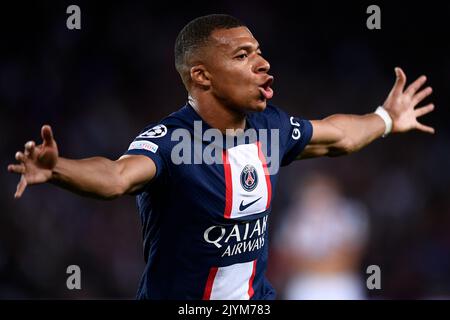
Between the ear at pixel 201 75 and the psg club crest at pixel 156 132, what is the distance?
0.38 meters

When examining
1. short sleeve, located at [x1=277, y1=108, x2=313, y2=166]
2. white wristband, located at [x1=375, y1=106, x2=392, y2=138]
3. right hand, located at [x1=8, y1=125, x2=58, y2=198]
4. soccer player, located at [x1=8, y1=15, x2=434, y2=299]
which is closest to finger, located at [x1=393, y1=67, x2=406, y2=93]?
white wristband, located at [x1=375, y1=106, x2=392, y2=138]

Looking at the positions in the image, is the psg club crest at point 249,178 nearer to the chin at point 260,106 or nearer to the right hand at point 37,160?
the chin at point 260,106

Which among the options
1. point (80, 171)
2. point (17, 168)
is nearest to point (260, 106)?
point (80, 171)

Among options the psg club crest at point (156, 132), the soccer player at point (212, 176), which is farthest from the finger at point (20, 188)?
the psg club crest at point (156, 132)

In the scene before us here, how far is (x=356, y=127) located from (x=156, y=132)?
1.56m

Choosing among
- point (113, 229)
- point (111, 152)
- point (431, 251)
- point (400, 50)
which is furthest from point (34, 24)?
point (431, 251)

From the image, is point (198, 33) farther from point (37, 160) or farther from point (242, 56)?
point (37, 160)

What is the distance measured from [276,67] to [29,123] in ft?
9.64

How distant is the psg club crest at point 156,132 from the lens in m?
4.26

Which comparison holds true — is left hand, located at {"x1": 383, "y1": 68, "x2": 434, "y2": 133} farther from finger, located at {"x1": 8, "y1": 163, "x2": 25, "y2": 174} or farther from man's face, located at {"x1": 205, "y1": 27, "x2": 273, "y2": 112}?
finger, located at {"x1": 8, "y1": 163, "x2": 25, "y2": 174}

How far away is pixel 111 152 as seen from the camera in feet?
29.1

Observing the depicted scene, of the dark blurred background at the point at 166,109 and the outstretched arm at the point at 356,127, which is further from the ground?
the dark blurred background at the point at 166,109

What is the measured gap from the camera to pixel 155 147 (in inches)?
164
